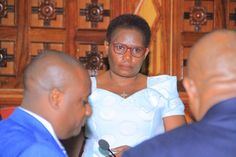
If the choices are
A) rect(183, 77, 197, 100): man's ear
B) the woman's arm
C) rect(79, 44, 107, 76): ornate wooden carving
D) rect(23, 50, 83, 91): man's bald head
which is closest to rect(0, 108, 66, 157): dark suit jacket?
rect(23, 50, 83, 91): man's bald head

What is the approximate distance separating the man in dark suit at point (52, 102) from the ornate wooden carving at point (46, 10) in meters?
2.05

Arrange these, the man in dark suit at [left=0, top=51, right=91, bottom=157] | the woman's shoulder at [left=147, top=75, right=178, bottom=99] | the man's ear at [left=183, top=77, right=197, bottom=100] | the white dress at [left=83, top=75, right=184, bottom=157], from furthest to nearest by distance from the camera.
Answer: the woman's shoulder at [left=147, top=75, right=178, bottom=99] < the white dress at [left=83, top=75, right=184, bottom=157] < the man in dark suit at [left=0, top=51, right=91, bottom=157] < the man's ear at [left=183, top=77, right=197, bottom=100]

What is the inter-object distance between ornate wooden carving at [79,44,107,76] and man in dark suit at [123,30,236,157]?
236 cm

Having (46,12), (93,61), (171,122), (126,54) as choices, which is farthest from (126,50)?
(46,12)

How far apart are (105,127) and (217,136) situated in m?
1.25

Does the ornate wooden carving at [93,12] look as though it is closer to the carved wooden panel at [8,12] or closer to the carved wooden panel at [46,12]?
the carved wooden panel at [46,12]

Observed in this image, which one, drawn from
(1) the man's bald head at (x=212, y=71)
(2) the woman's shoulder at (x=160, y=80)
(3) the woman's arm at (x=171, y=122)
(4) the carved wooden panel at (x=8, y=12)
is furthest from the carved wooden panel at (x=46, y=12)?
(1) the man's bald head at (x=212, y=71)

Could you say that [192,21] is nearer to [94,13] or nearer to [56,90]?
[94,13]

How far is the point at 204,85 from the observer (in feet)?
3.92

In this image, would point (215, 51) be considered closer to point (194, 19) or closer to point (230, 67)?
point (230, 67)

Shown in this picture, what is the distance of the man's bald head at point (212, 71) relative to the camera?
1.16 meters

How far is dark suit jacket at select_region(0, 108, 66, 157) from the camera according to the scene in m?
1.26

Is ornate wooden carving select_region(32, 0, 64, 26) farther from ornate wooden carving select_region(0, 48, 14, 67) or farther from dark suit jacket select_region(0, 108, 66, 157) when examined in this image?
dark suit jacket select_region(0, 108, 66, 157)

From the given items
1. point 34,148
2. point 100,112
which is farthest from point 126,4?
point 34,148
